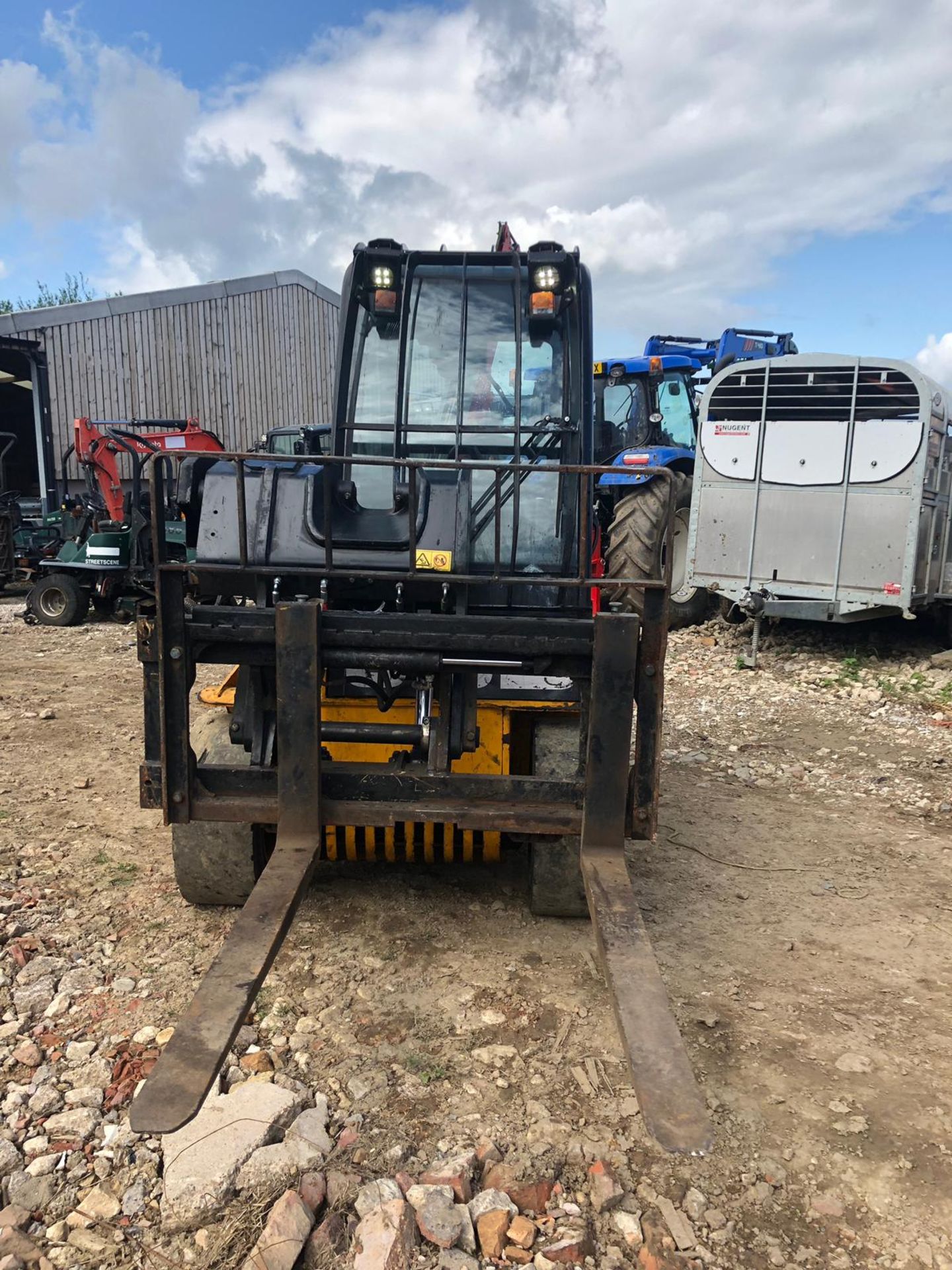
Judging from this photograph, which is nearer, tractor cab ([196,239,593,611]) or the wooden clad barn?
tractor cab ([196,239,593,611])

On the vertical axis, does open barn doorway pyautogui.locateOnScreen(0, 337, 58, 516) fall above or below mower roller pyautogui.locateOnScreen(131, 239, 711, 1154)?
Result: above

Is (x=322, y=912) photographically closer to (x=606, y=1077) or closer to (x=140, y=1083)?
(x=140, y=1083)

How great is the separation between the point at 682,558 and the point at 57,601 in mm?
7993

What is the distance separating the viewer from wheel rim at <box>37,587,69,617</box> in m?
11.3

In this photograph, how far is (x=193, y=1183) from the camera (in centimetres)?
218

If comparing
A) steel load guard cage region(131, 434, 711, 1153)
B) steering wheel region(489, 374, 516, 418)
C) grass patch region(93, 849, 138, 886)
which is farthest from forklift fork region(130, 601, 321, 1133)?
steering wheel region(489, 374, 516, 418)

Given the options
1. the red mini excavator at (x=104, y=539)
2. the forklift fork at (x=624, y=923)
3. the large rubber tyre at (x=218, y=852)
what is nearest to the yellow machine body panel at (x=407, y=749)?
the large rubber tyre at (x=218, y=852)

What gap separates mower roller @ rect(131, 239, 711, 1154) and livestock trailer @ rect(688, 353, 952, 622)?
17.3ft

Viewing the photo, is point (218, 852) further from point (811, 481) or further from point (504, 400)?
point (811, 481)

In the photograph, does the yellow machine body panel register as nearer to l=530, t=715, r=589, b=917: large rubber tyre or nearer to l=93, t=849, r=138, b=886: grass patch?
l=530, t=715, r=589, b=917: large rubber tyre

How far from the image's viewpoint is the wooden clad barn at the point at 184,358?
592 inches

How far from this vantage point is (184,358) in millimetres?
15727

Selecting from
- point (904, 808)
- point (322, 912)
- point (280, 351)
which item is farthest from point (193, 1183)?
point (280, 351)

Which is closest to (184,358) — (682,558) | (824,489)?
(682,558)
